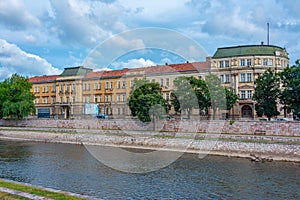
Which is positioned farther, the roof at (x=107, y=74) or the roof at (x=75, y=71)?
the roof at (x=75, y=71)

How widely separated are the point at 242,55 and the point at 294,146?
3475 cm

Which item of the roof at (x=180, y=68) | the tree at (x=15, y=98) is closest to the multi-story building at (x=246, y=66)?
the roof at (x=180, y=68)

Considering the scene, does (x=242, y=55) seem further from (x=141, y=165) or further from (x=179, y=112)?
(x=141, y=165)

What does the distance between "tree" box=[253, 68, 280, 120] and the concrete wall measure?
786 cm

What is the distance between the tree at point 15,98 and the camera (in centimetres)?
6072

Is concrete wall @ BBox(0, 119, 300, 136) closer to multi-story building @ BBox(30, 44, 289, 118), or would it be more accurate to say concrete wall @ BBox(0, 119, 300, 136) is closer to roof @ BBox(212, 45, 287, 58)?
multi-story building @ BBox(30, 44, 289, 118)

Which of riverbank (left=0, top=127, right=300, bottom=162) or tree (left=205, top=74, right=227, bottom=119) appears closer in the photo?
riverbank (left=0, top=127, right=300, bottom=162)

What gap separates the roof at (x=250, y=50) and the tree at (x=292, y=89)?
60.9 ft

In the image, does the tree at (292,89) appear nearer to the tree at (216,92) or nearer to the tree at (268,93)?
the tree at (268,93)

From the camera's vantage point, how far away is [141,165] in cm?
2762

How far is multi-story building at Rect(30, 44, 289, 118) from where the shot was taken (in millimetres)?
61938

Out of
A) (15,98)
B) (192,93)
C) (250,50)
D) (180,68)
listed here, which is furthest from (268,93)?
(15,98)

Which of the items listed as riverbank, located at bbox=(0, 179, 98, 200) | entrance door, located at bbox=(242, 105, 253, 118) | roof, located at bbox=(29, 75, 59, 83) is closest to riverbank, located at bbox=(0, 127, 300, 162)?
riverbank, located at bbox=(0, 179, 98, 200)

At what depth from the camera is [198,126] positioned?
44875 millimetres
